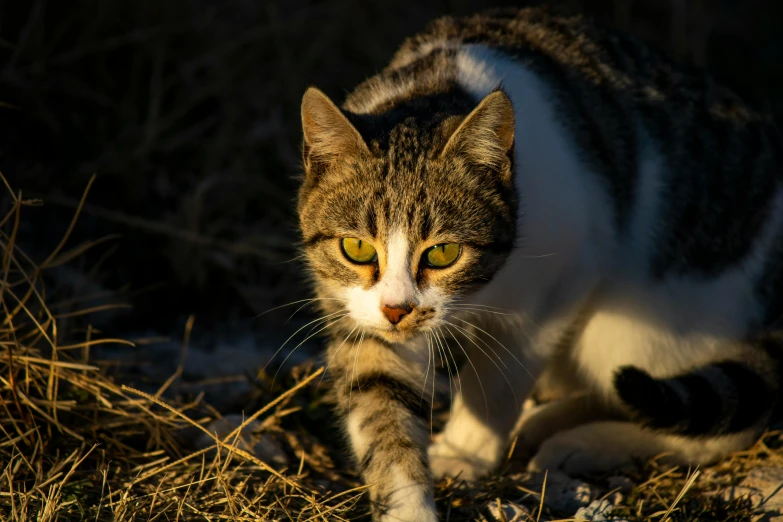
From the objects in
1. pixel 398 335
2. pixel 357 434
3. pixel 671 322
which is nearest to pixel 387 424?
pixel 357 434

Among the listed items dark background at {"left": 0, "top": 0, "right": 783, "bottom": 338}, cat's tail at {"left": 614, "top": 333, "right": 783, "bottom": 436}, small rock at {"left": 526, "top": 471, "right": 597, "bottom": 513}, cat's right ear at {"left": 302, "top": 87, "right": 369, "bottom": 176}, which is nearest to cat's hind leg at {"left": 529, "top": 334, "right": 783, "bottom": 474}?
cat's tail at {"left": 614, "top": 333, "right": 783, "bottom": 436}

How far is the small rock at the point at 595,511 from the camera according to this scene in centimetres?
226

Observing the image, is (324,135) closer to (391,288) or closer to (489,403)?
(391,288)

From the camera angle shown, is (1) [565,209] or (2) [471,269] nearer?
(2) [471,269]

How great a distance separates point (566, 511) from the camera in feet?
8.16

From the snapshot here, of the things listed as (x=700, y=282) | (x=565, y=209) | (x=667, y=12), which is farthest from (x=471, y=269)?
(x=667, y=12)

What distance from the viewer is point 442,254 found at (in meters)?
2.26

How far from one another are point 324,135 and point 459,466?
3.58 ft

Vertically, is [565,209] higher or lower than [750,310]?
higher

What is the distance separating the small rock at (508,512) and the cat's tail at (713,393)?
0.40m

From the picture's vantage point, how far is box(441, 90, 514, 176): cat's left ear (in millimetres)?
2176

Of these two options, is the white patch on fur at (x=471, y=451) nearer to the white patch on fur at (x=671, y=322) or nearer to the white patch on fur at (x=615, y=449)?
the white patch on fur at (x=615, y=449)

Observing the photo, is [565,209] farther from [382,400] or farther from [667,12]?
[667,12]

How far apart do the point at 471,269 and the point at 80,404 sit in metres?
1.23
